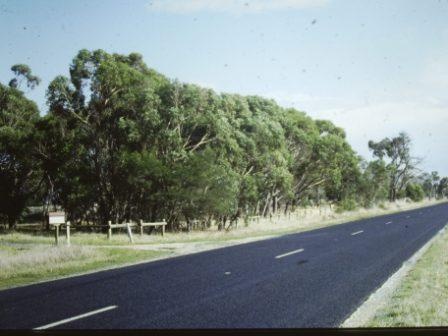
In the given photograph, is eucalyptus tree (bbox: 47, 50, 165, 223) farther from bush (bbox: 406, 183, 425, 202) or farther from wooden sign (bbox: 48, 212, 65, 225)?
bush (bbox: 406, 183, 425, 202)

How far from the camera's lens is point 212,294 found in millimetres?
8883

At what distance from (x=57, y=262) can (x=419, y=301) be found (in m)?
11.5

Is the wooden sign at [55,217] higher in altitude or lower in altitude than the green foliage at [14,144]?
lower

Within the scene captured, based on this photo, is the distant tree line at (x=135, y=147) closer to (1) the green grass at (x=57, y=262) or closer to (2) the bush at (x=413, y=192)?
(1) the green grass at (x=57, y=262)

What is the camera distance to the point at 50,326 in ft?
22.0

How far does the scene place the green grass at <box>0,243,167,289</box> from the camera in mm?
12552

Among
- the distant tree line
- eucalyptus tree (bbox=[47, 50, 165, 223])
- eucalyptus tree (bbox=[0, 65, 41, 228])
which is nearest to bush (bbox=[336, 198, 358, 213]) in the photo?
the distant tree line

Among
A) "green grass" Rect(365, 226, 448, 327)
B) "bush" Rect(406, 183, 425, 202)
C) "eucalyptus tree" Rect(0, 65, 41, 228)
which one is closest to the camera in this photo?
"green grass" Rect(365, 226, 448, 327)

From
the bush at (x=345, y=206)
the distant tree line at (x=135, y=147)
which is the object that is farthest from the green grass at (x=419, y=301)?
the bush at (x=345, y=206)

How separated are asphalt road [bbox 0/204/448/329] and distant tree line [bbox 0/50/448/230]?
14.8 m

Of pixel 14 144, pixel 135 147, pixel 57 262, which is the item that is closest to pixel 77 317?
pixel 57 262

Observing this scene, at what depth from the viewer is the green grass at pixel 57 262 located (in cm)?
1255

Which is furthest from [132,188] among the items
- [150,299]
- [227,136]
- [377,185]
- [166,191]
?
[377,185]

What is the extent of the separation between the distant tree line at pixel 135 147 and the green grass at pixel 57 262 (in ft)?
37.1
